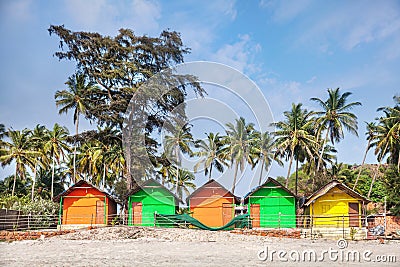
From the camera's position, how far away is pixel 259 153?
1510 inches

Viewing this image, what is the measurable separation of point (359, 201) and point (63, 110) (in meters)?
25.8

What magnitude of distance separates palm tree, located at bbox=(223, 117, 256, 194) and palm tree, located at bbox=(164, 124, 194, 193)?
3076 millimetres

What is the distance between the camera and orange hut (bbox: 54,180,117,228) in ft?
89.5

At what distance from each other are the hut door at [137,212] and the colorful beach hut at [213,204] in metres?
3.13

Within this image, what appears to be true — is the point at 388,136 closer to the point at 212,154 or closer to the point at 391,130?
the point at 391,130

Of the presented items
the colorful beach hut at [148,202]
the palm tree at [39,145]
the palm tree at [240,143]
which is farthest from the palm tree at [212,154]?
the palm tree at [39,145]

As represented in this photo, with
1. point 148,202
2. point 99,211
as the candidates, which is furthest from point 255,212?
point 99,211

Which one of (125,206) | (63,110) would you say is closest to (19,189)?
(63,110)

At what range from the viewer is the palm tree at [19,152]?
39.7m

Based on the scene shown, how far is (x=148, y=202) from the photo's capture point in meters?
26.9

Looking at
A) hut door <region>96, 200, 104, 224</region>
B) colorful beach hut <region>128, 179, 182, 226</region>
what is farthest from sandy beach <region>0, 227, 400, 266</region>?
hut door <region>96, 200, 104, 224</region>

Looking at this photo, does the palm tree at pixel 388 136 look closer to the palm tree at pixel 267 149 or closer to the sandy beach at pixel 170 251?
the palm tree at pixel 267 149

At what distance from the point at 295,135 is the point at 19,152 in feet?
80.6

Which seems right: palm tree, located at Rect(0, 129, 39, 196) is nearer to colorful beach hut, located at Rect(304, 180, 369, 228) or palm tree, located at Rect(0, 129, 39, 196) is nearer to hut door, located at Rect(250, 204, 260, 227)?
hut door, located at Rect(250, 204, 260, 227)
